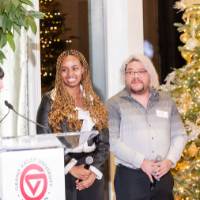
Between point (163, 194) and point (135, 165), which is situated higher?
point (135, 165)

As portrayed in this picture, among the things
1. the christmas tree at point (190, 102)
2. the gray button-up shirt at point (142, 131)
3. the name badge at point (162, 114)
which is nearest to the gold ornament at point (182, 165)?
the christmas tree at point (190, 102)

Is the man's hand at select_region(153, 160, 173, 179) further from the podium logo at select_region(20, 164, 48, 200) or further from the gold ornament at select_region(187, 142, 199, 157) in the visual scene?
the podium logo at select_region(20, 164, 48, 200)

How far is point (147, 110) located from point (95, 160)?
510 mm

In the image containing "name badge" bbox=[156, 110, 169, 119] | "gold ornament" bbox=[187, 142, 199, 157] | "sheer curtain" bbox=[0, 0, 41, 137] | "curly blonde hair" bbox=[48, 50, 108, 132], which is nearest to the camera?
"curly blonde hair" bbox=[48, 50, 108, 132]

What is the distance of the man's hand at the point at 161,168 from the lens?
3447 millimetres

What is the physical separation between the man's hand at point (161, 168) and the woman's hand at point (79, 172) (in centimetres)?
47

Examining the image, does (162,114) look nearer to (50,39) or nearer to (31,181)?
(31,181)

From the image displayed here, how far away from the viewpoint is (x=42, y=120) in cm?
337

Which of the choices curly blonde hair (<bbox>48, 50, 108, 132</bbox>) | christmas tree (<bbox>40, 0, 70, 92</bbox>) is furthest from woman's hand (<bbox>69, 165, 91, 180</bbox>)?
christmas tree (<bbox>40, 0, 70, 92</bbox>)

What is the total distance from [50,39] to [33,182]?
A: 9.37 ft

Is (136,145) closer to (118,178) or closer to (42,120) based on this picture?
(118,178)

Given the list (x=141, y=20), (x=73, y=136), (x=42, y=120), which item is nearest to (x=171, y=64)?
(x=141, y=20)

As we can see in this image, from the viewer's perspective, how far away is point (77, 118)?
11.0 ft

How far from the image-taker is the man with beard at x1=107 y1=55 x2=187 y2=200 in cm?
346
